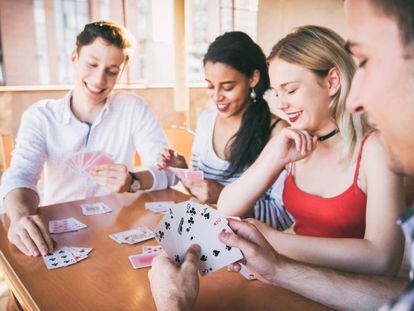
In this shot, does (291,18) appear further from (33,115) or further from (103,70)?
(33,115)

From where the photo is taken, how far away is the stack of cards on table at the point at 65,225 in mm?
1580

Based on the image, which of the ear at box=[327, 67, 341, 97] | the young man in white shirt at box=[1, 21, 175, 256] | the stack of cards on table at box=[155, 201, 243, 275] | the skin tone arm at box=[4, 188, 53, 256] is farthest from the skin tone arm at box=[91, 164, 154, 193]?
the ear at box=[327, 67, 341, 97]

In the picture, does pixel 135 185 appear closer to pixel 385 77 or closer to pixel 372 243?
pixel 372 243

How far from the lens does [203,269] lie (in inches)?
41.6

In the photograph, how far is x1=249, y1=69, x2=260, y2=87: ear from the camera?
226cm

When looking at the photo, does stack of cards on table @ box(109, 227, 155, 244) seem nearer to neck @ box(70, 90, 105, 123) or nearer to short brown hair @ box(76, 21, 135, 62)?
neck @ box(70, 90, 105, 123)

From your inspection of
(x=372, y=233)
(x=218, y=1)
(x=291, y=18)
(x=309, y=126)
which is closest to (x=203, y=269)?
(x=372, y=233)

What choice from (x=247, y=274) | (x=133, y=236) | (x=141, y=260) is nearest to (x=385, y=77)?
(x=247, y=274)

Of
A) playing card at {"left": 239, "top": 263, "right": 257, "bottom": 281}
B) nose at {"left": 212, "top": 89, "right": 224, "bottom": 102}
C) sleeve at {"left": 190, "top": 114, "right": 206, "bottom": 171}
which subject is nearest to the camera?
playing card at {"left": 239, "top": 263, "right": 257, "bottom": 281}

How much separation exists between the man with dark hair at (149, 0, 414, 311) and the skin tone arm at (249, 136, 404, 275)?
13 cm

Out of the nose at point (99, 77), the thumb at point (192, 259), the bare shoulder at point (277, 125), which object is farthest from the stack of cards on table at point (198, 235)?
the nose at point (99, 77)

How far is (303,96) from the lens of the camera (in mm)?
1600

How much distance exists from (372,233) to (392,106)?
656 mm

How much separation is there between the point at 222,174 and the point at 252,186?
2.34ft
